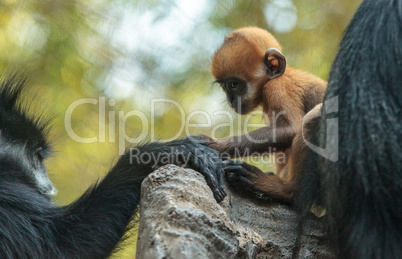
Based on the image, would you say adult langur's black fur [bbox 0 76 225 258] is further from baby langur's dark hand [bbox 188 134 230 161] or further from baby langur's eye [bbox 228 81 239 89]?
baby langur's eye [bbox 228 81 239 89]

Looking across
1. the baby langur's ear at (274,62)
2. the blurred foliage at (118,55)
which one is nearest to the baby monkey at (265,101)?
the baby langur's ear at (274,62)

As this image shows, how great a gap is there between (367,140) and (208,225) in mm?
650

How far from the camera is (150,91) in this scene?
17.2ft

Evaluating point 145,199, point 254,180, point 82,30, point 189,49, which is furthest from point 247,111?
point 82,30

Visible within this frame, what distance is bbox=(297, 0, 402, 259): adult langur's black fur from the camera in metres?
1.83

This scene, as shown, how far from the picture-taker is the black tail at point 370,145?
71.9 inches

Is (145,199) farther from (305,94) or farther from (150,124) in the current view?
(150,124)

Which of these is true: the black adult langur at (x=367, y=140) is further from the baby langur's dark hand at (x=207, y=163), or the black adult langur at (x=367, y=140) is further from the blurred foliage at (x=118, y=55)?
the blurred foliage at (x=118, y=55)

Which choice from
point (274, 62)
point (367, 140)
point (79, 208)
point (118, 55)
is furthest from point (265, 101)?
point (118, 55)

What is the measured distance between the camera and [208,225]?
1923 millimetres

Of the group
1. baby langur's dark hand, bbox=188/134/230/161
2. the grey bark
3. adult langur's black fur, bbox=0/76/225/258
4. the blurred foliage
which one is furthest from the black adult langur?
the blurred foliage

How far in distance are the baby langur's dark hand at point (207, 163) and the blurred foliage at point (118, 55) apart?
2497 mm

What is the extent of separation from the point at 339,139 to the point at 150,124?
138 inches

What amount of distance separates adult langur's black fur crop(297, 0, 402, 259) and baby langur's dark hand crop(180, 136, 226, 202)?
56 cm
